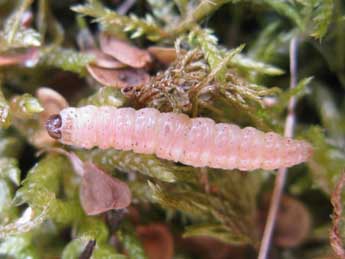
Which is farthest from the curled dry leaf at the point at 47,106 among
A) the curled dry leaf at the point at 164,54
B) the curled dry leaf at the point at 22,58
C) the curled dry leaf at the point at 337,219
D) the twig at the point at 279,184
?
the curled dry leaf at the point at 337,219

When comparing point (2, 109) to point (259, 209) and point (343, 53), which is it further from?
point (343, 53)

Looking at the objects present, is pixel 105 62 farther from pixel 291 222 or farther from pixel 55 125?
pixel 291 222

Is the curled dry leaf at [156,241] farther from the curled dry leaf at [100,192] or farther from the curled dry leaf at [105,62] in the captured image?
the curled dry leaf at [105,62]

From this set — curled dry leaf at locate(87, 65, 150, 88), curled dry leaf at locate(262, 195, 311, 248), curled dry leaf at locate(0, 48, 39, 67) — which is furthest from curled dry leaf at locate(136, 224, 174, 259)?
curled dry leaf at locate(0, 48, 39, 67)

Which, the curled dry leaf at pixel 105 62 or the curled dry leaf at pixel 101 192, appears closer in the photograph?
the curled dry leaf at pixel 101 192

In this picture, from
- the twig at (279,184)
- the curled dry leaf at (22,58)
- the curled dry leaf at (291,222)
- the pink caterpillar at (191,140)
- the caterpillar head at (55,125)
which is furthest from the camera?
the curled dry leaf at (291,222)

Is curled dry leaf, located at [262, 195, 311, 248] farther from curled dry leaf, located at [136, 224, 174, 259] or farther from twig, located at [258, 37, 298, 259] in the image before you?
curled dry leaf, located at [136, 224, 174, 259]
